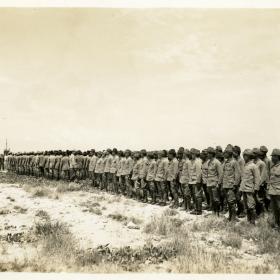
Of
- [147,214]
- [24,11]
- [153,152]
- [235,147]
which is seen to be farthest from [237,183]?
[24,11]

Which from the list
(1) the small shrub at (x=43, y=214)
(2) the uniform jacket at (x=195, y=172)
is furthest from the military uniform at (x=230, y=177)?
(1) the small shrub at (x=43, y=214)

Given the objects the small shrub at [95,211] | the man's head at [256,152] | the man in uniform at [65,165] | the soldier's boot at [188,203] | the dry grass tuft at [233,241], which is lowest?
the small shrub at [95,211]

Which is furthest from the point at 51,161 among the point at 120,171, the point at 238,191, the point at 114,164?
the point at 238,191

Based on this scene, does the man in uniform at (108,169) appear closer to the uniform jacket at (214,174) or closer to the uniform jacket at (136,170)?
the uniform jacket at (136,170)

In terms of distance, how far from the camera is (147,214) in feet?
40.7

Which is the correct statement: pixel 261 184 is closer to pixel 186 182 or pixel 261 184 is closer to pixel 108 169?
pixel 186 182

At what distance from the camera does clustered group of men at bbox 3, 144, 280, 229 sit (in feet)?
34.4

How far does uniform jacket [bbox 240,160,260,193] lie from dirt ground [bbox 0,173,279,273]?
86 centimetres

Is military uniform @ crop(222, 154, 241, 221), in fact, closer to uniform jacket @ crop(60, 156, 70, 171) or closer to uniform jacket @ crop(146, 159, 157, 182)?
uniform jacket @ crop(146, 159, 157, 182)

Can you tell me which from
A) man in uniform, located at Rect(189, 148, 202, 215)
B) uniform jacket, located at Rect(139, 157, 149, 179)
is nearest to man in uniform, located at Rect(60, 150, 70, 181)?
uniform jacket, located at Rect(139, 157, 149, 179)

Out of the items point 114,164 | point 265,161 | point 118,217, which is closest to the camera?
point 265,161

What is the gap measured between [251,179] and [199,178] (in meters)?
2.16

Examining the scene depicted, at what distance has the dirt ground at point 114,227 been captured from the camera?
26.8 feet

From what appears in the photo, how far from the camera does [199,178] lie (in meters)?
12.4
